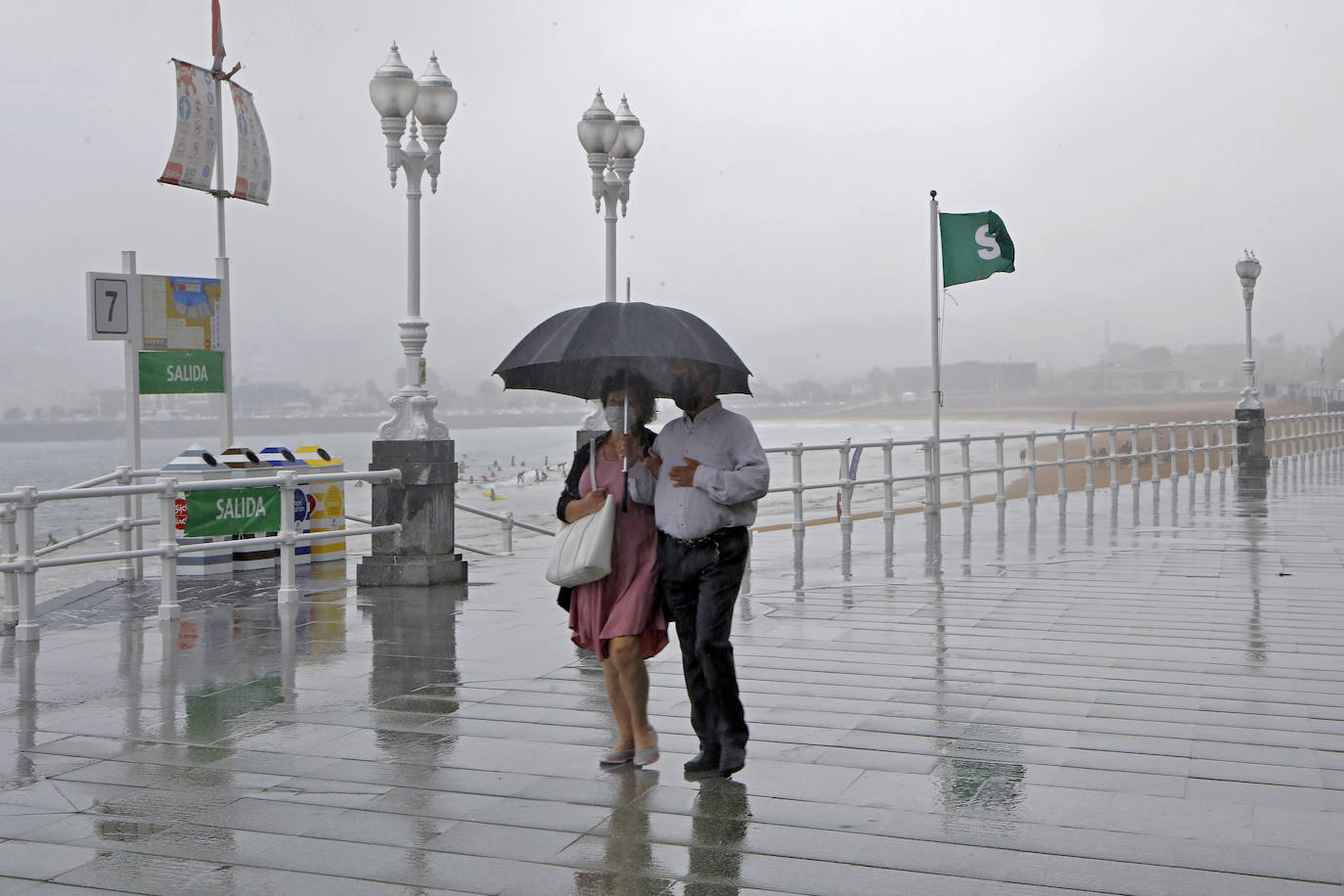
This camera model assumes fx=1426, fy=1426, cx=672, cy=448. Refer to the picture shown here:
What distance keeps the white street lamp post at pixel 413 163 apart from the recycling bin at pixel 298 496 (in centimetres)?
181

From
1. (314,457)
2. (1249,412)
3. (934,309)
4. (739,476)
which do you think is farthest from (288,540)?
(1249,412)

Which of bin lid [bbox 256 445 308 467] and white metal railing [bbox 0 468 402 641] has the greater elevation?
bin lid [bbox 256 445 308 467]

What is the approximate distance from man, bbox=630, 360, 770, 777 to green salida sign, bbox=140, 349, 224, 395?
9323mm

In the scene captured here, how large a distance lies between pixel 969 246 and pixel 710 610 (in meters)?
15.4

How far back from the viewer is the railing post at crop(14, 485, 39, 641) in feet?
29.1

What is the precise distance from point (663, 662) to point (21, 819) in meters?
3.76

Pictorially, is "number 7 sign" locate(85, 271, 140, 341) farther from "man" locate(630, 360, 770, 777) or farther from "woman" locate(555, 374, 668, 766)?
"man" locate(630, 360, 770, 777)

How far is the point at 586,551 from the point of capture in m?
5.23

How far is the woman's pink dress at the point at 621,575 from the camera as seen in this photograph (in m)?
5.39

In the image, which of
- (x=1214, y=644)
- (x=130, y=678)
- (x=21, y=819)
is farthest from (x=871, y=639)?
(x=21, y=819)

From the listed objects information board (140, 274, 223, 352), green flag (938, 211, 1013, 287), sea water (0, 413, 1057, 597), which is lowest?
sea water (0, 413, 1057, 597)

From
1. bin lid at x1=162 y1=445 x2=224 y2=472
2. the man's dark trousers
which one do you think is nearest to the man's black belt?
the man's dark trousers

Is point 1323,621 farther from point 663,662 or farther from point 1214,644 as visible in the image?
point 663,662

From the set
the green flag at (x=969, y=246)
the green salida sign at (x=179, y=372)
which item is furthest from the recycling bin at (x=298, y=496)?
the green flag at (x=969, y=246)
